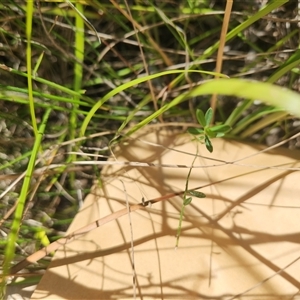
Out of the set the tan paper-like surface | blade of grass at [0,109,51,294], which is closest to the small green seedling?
the tan paper-like surface

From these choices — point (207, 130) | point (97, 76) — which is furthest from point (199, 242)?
point (97, 76)

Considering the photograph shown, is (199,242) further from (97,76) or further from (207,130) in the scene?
(97,76)

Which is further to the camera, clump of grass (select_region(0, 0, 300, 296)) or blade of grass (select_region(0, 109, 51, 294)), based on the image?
clump of grass (select_region(0, 0, 300, 296))

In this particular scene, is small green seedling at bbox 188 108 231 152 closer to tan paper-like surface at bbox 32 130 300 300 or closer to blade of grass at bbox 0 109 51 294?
tan paper-like surface at bbox 32 130 300 300

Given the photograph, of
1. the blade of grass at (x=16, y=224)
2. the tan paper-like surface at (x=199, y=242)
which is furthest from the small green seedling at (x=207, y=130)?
the blade of grass at (x=16, y=224)

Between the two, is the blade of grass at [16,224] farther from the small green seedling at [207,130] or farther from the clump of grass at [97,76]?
the small green seedling at [207,130]

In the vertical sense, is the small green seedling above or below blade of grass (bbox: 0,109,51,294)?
above

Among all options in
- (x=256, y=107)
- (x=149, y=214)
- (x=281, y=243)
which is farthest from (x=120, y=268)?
(x=256, y=107)

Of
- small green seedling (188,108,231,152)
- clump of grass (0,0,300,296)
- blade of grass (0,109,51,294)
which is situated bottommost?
blade of grass (0,109,51,294)
